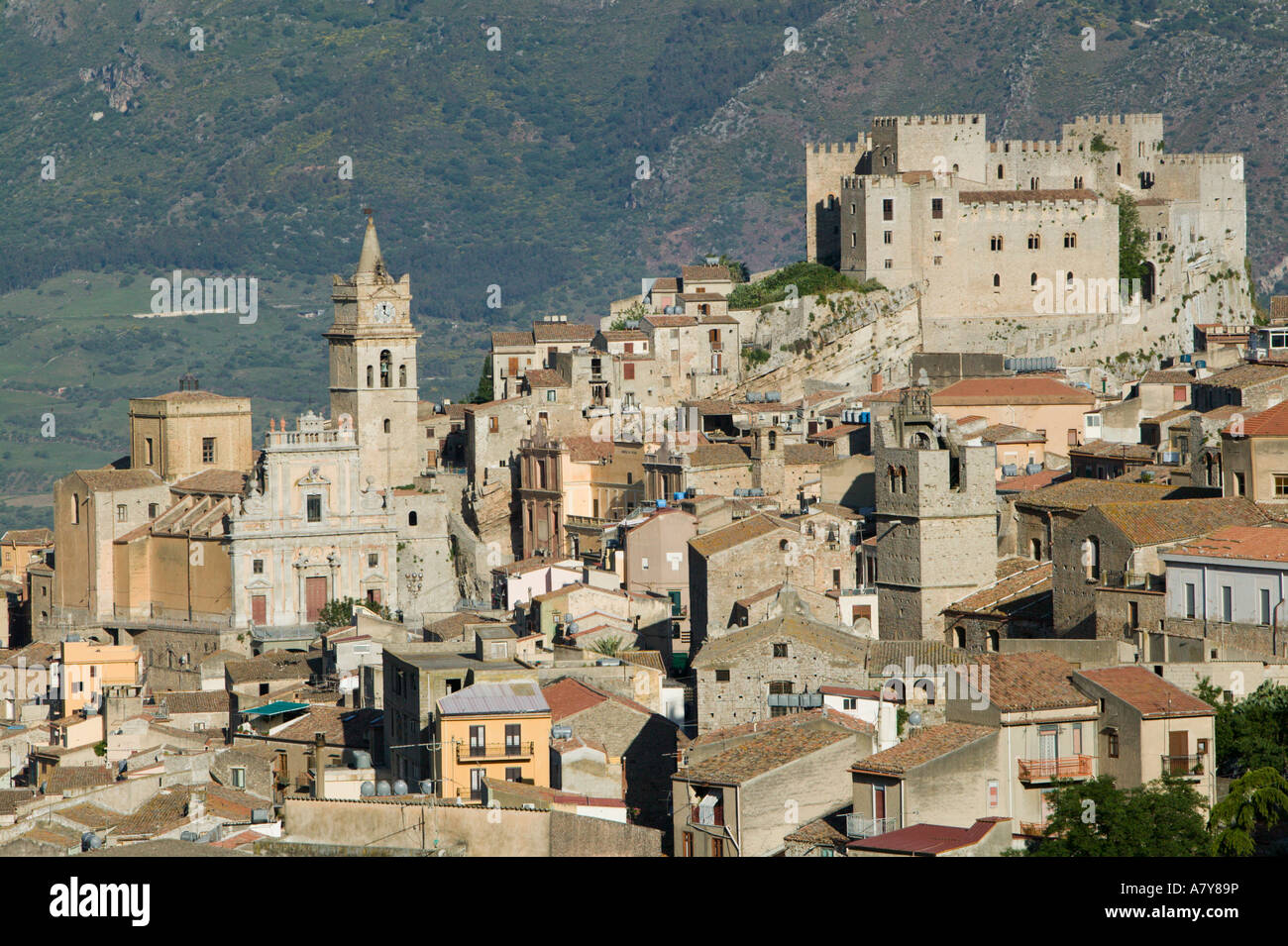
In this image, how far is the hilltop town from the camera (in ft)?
107

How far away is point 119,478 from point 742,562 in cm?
3246

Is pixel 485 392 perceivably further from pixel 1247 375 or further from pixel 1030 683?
pixel 1030 683

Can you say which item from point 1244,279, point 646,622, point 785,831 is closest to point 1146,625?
point 785,831

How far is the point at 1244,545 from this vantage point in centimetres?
3894

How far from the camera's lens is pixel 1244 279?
314 ft

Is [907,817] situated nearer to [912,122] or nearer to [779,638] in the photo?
[779,638]

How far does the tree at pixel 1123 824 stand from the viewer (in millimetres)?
28422

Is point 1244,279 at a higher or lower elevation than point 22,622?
higher

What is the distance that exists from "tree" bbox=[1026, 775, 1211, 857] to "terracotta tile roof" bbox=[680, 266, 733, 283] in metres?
61.3

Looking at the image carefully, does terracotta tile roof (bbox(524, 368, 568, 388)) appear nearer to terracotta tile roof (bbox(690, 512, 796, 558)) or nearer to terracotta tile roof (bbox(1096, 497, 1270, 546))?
terracotta tile roof (bbox(690, 512, 796, 558))

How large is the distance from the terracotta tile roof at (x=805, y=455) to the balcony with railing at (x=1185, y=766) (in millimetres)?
32622

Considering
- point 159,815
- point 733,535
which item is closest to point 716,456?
point 733,535

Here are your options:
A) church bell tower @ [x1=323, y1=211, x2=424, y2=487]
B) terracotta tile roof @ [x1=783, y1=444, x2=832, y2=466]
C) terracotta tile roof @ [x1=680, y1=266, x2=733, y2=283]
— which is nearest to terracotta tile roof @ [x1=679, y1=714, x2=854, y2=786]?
terracotta tile roof @ [x1=783, y1=444, x2=832, y2=466]

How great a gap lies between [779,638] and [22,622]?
155ft
